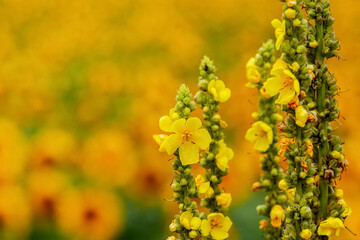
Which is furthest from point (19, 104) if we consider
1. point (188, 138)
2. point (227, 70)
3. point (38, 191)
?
point (188, 138)

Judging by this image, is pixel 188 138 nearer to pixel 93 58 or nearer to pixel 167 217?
pixel 167 217

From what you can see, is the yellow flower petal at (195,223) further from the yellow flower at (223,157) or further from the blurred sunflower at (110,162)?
the blurred sunflower at (110,162)

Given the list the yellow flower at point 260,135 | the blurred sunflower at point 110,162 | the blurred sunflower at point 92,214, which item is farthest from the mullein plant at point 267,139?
the blurred sunflower at point 110,162

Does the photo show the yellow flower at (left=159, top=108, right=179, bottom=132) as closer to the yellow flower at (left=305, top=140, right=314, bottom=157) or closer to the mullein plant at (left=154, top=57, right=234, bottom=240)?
the mullein plant at (left=154, top=57, right=234, bottom=240)

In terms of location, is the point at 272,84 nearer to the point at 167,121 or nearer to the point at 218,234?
the point at 167,121

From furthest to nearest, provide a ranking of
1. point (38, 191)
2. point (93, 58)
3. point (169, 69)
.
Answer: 1. point (93, 58)
2. point (169, 69)
3. point (38, 191)

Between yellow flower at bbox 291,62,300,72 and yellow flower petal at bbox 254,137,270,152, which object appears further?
yellow flower petal at bbox 254,137,270,152

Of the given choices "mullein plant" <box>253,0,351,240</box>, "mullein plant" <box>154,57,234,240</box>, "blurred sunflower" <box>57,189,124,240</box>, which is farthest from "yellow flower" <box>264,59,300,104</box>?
"blurred sunflower" <box>57,189,124,240</box>

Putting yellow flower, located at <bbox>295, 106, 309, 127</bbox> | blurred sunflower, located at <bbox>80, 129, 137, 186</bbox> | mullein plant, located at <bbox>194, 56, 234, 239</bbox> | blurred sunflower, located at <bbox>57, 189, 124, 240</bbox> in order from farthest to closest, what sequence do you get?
1. blurred sunflower, located at <bbox>80, 129, 137, 186</bbox>
2. blurred sunflower, located at <bbox>57, 189, 124, 240</bbox>
3. mullein plant, located at <bbox>194, 56, 234, 239</bbox>
4. yellow flower, located at <bbox>295, 106, 309, 127</bbox>
